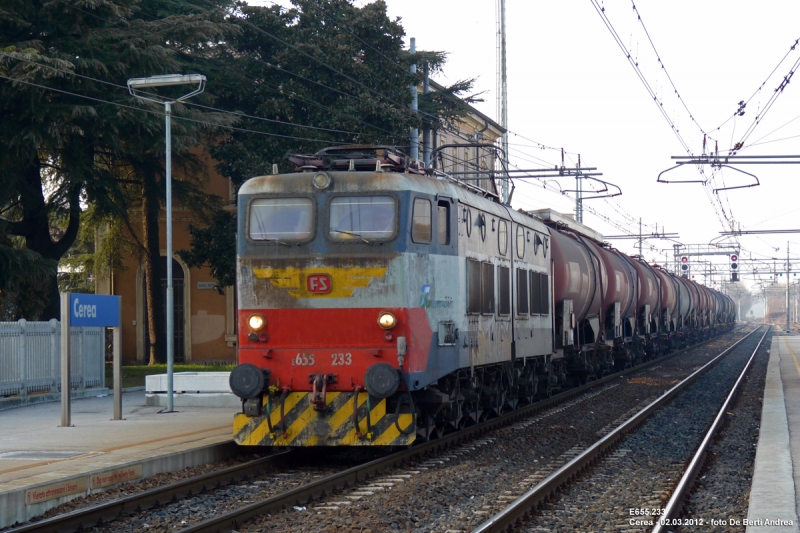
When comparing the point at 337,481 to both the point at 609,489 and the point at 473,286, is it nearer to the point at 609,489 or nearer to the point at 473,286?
the point at 609,489

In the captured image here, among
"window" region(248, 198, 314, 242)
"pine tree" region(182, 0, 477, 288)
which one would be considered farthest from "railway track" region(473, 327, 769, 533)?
"pine tree" region(182, 0, 477, 288)

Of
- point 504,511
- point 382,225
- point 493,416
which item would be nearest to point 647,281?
point 493,416

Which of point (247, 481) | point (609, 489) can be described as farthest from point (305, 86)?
point (609, 489)

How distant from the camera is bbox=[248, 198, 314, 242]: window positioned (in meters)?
12.0

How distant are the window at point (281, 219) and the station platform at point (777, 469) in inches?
230

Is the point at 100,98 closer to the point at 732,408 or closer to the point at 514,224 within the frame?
the point at 514,224

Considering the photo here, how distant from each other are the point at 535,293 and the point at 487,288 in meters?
3.62

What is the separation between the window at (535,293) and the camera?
1739cm

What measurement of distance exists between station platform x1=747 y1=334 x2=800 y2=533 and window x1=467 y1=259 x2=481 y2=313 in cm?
406

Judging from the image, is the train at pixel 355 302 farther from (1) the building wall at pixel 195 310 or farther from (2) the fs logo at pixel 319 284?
(1) the building wall at pixel 195 310

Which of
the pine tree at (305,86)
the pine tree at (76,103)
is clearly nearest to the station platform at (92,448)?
the pine tree at (76,103)

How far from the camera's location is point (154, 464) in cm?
1112

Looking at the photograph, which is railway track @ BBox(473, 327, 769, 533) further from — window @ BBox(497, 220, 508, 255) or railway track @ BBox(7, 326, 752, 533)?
window @ BBox(497, 220, 508, 255)

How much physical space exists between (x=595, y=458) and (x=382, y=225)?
4.07 m
